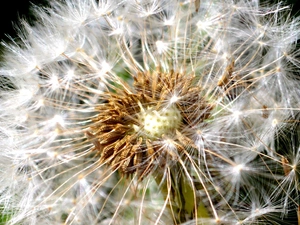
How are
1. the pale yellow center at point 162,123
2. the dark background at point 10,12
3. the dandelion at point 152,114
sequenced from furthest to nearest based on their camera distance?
the dark background at point 10,12, the pale yellow center at point 162,123, the dandelion at point 152,114

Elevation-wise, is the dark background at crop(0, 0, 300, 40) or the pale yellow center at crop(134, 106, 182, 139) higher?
the dark background at crop(0, 0, 300, 40)

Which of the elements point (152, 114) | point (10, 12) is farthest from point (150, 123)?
point (10, 12)

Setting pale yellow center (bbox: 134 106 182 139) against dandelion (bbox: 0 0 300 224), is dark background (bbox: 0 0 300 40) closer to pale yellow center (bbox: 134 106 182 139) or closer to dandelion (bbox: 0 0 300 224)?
dandelion (bbox: 0 0 300 224)

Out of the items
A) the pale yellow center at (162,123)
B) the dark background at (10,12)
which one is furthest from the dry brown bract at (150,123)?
the dark background at (10,12)

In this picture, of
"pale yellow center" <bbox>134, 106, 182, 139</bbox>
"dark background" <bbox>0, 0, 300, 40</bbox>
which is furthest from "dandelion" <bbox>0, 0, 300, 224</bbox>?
"dark background" <bbox>0, 0, 300, 40</bbox>

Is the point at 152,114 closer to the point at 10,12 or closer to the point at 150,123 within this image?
the point at 150,123

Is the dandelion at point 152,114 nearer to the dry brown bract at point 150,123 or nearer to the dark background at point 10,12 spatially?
the dry brown bract at point 150,123

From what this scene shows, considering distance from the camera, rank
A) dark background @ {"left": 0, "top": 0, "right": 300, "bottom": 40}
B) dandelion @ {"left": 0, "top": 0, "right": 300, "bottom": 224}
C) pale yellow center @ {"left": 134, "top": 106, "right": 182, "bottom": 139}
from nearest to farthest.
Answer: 1. dandelion @ {"left": 0, "top": 0, "right": 300, "bottom": 224}
2. pale yellow center @ {"left": 134, "top": 106, "right": 182, "bottom": 139}
3. dark background @ {"left": 0, "top": 0, "right": 300, "bottom": 40}

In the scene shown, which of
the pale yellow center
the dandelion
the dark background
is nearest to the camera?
the dandelion

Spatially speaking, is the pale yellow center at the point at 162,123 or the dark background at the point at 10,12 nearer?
the pale yellow center at the point at 162,123
